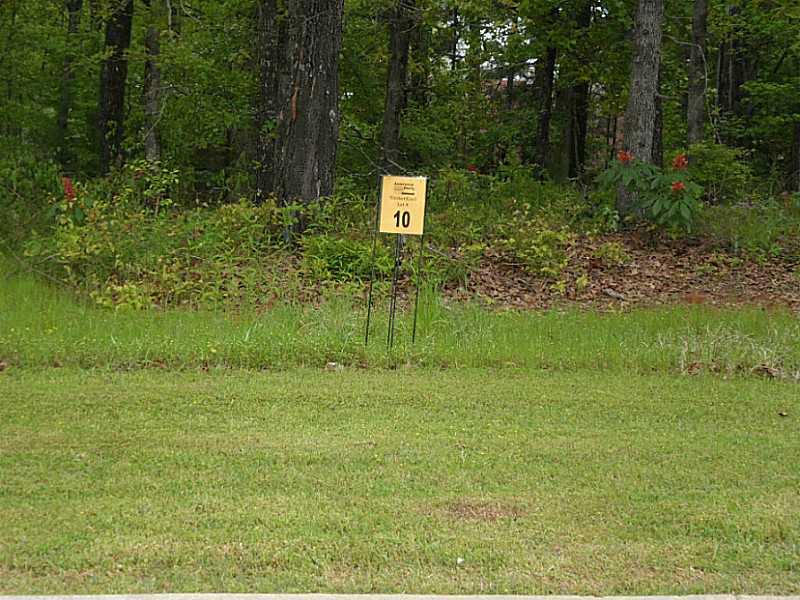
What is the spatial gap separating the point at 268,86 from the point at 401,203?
10.1m

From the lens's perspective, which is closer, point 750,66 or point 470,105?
point 470,105

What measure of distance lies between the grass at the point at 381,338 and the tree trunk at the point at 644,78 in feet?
19.7

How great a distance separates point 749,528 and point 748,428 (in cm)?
222

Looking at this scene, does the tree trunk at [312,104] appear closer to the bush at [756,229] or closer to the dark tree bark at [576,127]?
the bush at [756,229]

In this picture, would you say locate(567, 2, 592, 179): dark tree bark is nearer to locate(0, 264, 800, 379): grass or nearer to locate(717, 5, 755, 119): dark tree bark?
locate(717, 5, 755, 119): dark tree bark

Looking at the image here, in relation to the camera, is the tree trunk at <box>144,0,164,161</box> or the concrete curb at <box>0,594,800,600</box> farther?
the tree trunk at <box>144,0,164,161</box>

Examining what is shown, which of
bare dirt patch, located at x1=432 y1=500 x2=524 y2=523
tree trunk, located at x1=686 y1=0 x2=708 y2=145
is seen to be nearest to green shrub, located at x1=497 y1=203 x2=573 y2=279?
tree trunk, located at x1=686 y1=0 x2=708 y2=145

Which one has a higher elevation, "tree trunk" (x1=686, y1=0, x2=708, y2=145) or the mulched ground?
"tree trunk" (x1=686, y1=0, x2=708, y2=145)

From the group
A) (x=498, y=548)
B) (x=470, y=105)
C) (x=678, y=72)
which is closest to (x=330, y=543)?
(x=498, y=548)

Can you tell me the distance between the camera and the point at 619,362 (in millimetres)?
9438

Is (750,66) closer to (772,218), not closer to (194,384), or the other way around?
(772,218)

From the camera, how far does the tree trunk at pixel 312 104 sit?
48.2ft

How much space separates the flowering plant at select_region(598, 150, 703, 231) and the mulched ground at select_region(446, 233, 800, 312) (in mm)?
568

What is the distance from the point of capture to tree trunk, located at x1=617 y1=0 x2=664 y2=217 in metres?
16.8
